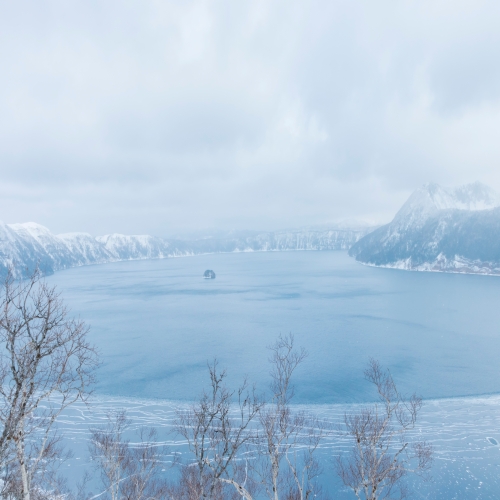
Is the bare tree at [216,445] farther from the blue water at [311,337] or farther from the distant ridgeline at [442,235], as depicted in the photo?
the distant ridgeline at [442,235]

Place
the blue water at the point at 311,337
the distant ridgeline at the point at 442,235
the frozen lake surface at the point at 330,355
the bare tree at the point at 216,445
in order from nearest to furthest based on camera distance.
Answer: the bare tree at the point at 216,445
the frozen lake surface at the point at 330,355
the blue water at the point at 311,337
the distant ridgeline at the point at 442,235

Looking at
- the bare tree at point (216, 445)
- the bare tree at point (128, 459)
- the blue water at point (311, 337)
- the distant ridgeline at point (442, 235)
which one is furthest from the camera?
the distant ridgeline at point (442, 235)

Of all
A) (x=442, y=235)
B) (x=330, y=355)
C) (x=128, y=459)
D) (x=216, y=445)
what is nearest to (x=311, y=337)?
(x=330, y=355)

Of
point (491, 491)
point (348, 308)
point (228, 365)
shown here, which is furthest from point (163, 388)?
point (348, 308)

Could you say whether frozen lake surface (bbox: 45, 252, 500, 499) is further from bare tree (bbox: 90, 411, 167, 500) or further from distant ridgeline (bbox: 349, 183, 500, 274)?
distant ridgeline (bbox: 349, 183, 500, 274)

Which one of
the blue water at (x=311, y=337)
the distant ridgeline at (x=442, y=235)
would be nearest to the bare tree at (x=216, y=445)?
the blue water at (x=311, y=337)

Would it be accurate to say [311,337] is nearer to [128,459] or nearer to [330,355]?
[330,355]
